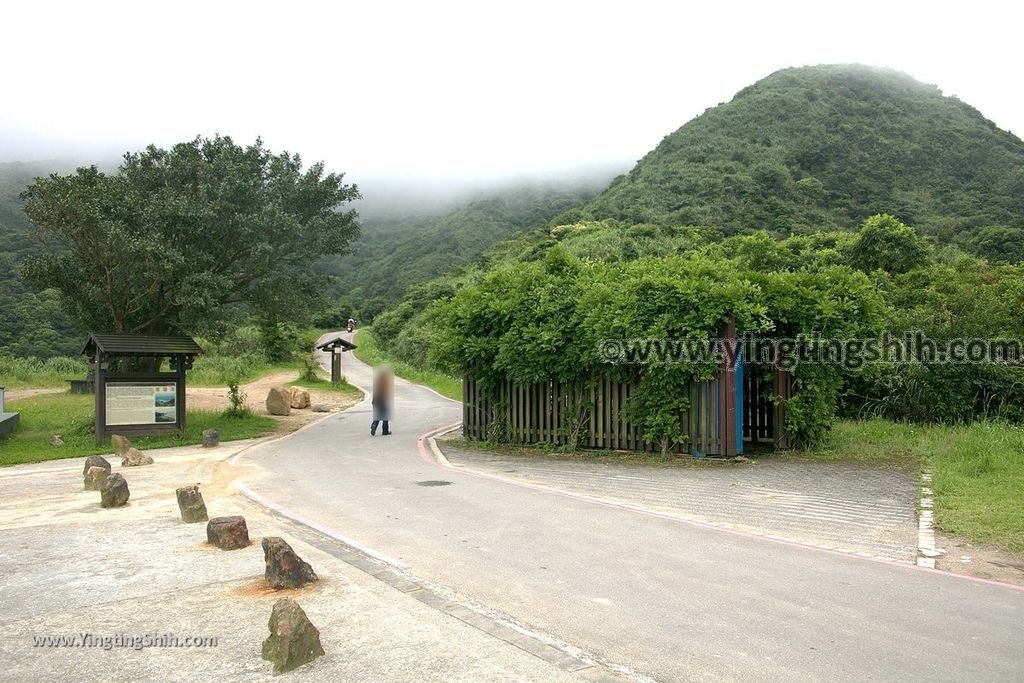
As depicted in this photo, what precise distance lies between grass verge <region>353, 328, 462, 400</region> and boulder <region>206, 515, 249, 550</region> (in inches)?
427

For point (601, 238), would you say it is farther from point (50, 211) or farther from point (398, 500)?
point (398, 500)

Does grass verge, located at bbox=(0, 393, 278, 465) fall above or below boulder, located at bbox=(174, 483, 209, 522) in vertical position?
below

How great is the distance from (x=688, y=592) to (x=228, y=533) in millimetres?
4663

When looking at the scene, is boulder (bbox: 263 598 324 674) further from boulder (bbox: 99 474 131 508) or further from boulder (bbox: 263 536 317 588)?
boulder (bbox: 99 474 131 508)

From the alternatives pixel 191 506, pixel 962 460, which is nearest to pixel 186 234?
pixel 191 506

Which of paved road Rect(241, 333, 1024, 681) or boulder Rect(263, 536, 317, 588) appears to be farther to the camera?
boulder Rect(263, 536, 317, 588)

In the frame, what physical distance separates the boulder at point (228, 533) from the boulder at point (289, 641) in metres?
3.11

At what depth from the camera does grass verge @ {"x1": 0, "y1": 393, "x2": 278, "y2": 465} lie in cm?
1717

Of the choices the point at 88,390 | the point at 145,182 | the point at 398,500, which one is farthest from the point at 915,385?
the point at 88,390

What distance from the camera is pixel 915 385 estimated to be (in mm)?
17906

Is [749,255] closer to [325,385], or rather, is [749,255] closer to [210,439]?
[325,385]

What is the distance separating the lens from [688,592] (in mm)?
6152

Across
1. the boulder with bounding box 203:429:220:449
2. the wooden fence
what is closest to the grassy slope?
the wooden fence

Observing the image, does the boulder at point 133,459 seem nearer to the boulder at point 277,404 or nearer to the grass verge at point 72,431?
the grass verge at point 72,431
